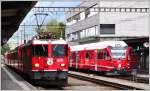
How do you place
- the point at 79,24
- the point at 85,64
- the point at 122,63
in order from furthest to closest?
the point at 79,24
the point at 85,64
the point at 122,63

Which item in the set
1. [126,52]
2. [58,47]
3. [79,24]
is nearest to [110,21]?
[79,24]

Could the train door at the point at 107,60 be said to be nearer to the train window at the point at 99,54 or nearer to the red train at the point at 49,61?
the train window at the point at 99,54

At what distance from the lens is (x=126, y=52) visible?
33594mm

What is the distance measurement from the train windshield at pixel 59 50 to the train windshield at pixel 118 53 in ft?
39.4

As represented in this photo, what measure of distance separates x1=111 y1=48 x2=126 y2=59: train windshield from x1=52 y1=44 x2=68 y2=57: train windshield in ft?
39.4

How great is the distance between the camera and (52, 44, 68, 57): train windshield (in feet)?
71.6

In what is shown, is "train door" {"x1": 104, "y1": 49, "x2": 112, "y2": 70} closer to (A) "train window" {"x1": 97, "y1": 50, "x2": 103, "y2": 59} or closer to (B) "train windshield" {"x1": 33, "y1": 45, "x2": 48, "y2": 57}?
(A) "train window" {"x1": 97, "y1": 50, "x2": 103, "y2": 59}

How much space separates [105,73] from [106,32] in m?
30.2

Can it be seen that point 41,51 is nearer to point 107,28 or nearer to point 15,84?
point 15,84

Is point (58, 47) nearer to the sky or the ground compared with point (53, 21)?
nearer to the ground

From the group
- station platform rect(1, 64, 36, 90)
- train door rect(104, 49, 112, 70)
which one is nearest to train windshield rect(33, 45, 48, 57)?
station platform rect(1, 64, 36, 90)

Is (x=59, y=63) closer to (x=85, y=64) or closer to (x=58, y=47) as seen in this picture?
(x=58, y=47)

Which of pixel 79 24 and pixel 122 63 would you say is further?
pixel 79 24

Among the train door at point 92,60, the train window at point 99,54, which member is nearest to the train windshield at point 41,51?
the train window at point 99,54
